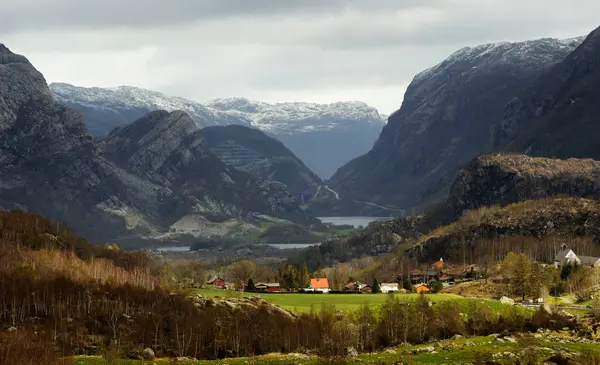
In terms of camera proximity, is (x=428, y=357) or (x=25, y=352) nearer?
(x=25, y=352)

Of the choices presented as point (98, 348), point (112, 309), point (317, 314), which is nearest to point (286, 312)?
point (317, 314)

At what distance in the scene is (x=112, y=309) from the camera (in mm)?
157250

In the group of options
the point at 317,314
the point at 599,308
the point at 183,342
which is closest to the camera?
the point at 183,342

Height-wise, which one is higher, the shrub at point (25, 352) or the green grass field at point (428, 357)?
the shrub at point (25, 352)

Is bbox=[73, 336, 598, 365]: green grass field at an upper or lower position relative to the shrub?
lower

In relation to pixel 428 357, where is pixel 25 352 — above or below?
above

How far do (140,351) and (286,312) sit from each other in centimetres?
4436

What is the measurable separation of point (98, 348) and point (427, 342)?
4955 cm

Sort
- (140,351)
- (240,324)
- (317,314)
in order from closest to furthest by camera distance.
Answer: (140,351) < (240,324) < (317,314)

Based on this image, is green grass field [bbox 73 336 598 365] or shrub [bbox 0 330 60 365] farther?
green grass field [bbox 73 336 598 365]

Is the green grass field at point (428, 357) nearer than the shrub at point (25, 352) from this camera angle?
No

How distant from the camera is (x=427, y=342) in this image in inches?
5674

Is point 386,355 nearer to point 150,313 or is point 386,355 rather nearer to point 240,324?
point 240,324

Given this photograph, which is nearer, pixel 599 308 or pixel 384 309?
pixel 384 309
